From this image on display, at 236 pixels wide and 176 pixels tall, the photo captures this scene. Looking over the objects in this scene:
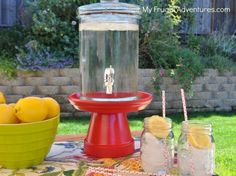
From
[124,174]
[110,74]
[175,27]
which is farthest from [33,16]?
[124,174]

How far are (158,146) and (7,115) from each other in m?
0.35

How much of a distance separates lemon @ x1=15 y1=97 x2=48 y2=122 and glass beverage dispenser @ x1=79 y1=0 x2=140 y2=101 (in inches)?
6.4

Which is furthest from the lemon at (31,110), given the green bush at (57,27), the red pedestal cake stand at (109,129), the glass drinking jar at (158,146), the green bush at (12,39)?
the green bush at (12,39)

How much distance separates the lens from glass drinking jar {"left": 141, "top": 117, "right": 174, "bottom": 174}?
2.99 feet

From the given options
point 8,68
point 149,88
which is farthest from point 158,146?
point 149,88

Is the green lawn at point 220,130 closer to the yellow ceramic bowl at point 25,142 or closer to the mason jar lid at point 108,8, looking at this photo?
the mason jar lid at point 108,8

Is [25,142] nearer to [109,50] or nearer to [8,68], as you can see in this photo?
[109,50]

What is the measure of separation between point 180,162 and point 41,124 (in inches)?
12.8

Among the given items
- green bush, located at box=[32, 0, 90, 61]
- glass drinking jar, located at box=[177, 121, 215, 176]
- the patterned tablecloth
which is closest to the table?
the patterned tablecloth

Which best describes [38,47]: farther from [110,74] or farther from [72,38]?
[110,74]

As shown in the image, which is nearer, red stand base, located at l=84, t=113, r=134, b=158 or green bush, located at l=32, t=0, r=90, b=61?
red stand base, located at l=84, t=113, r=134, b=158

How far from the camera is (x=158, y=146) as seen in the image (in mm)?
911

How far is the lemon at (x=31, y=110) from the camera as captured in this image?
0.94 m

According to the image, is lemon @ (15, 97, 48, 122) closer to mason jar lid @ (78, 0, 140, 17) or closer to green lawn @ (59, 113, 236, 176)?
mason jar lid @ (78, 0, 140, 17)
